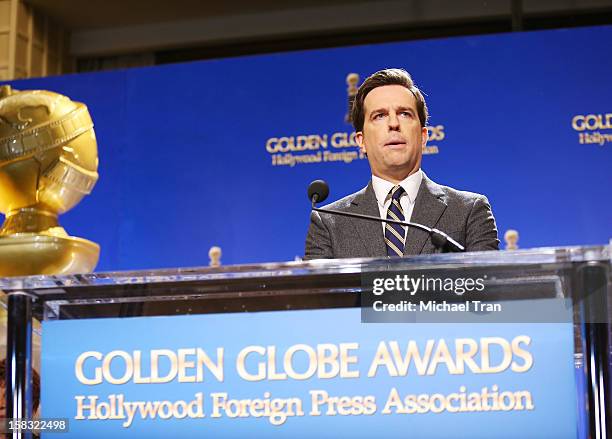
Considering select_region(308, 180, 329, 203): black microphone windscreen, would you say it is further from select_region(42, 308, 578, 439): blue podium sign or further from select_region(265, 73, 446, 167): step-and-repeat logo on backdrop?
select_region(265, 73, 446, 167): step-and-repeat logo on backdrop

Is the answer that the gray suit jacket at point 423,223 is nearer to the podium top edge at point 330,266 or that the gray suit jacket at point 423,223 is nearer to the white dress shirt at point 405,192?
the white dress shirt at point 405,192

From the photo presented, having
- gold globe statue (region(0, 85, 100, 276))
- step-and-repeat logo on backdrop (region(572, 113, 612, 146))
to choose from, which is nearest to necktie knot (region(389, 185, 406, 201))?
gold globe statue (region(0, 85, 100, 276))

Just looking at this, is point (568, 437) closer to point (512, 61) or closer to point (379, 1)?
point (512, 61)

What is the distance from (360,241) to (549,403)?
972 mm

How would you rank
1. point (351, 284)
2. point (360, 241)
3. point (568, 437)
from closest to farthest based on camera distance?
point (568, 437) < point (351, 284) < point (360, 241)

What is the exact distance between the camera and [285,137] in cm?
419

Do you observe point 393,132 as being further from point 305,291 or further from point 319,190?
point 305,291

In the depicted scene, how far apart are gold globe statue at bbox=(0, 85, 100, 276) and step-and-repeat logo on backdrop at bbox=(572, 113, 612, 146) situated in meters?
2.29

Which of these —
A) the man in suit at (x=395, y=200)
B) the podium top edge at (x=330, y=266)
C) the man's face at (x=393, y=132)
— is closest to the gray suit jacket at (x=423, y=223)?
the man in suit at (x=395, y=200)

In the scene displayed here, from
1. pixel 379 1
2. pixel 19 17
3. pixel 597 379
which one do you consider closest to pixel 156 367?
pixel 597 379

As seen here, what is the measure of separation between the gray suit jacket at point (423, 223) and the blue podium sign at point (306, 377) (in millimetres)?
820

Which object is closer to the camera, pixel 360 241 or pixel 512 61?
pixel 360 241

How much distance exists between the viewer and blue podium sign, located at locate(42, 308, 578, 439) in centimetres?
119

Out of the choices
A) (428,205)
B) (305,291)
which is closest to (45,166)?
(428,205)
